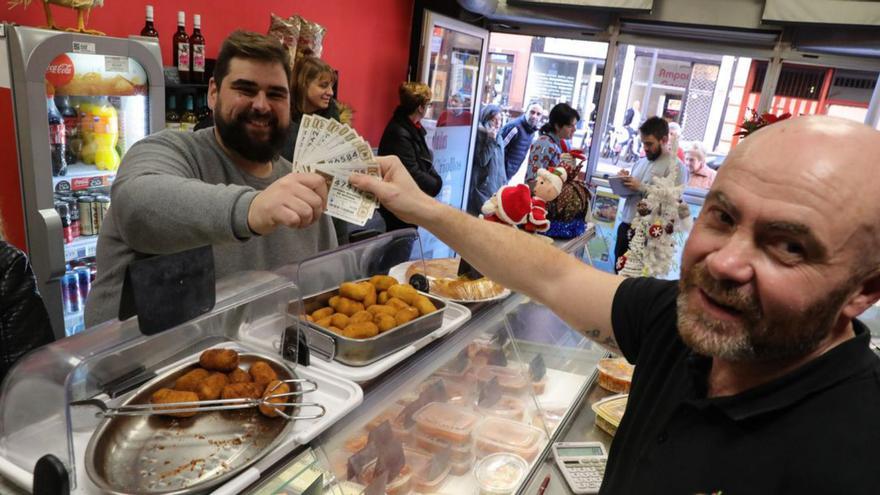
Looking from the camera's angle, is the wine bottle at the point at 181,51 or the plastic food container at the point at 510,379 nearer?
the plastic food container at the point at 510,379

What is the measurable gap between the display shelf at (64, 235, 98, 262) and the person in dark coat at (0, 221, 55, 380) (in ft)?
4.19

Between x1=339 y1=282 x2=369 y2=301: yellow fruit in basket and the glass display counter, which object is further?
x1=339 y1=282 x2=369 y2=301: yellow fruit in basket

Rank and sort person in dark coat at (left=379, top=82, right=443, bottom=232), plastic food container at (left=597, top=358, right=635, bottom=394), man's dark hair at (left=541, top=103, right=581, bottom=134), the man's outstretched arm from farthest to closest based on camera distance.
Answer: man's dark hair at (left=541, top=103, right=581, bottom=134) → person in dark coat at (left=379, top=82, right=443, bottom=232) → plastic food container at (left=597, top=358, right=635, bottom=394) → the man's outstretched arm

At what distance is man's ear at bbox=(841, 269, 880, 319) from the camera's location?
1062mm

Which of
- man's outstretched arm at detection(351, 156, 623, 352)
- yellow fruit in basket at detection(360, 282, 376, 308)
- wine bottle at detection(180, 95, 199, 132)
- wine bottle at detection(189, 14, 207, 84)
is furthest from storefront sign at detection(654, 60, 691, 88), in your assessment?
yellow fruit in basket at detection(360, 282, 376, 308)

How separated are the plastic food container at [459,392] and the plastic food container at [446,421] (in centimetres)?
2

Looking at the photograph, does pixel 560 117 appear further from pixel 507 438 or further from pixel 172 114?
pixel 507 438

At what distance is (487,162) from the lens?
7.41 meters

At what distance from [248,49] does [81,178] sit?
177 centimetres

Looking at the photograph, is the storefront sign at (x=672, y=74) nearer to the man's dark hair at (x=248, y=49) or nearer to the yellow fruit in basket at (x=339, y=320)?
the man's dark hair at (x=248, y=49)

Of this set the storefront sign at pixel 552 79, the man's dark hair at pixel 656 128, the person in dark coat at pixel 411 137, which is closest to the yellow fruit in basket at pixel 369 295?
the person in dark coat at pixel 411 137

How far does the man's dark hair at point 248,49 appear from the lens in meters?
2.04

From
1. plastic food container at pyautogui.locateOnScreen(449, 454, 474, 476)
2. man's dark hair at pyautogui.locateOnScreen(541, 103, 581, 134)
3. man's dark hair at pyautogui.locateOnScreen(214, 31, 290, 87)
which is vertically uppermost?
man's dark hair at pyautogui.locateOnScreen(214, 31, 290, 87)

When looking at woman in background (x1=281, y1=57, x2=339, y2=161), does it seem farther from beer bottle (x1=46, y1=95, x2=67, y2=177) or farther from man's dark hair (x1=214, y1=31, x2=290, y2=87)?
man's dark hair (x1=214, y1=31, x2=290, y2=87)
